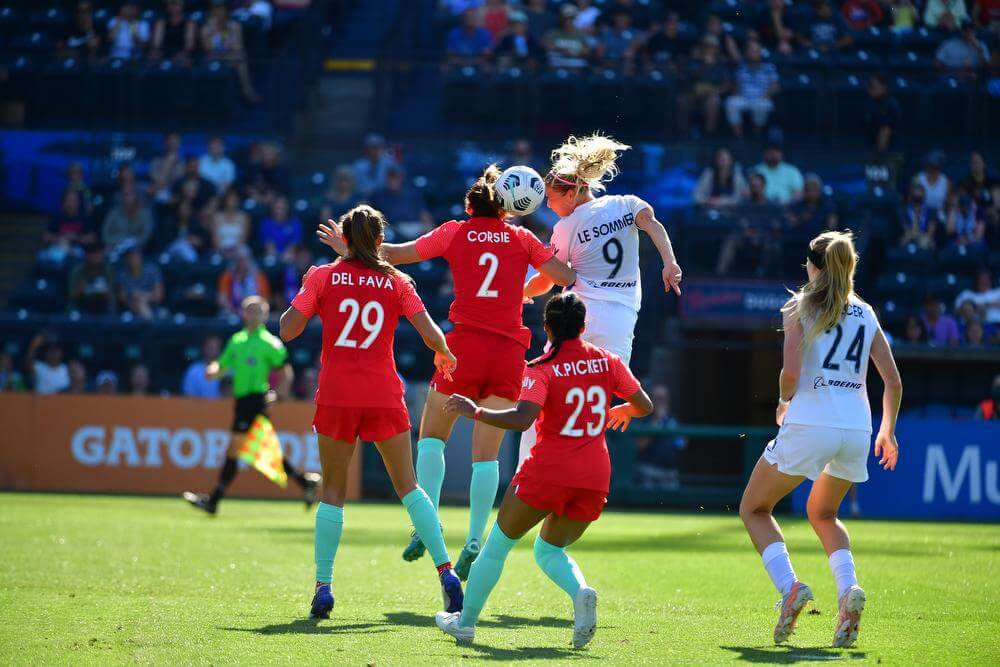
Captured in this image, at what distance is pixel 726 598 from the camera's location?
8891 mm

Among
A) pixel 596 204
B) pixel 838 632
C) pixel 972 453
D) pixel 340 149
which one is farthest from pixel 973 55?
pixel 838 632

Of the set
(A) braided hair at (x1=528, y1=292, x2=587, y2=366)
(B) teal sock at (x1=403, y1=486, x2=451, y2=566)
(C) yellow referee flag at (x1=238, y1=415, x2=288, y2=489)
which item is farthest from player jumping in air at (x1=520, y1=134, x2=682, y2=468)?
(C) yellow referee flag at (x1=238, y1=415, x2=288, y2=489)

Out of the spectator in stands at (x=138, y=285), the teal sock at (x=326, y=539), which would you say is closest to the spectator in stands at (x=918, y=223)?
the spectator in stands at (x=138, y=285)

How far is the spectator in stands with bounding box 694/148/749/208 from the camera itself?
19.5m

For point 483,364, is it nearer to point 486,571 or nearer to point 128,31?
point 486,571

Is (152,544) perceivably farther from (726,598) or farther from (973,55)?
(973,55)

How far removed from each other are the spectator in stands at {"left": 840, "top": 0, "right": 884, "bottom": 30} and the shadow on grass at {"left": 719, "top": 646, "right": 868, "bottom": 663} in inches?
670

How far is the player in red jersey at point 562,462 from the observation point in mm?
6570

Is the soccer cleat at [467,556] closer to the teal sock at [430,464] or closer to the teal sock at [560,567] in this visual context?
the teal sock at [430,464]

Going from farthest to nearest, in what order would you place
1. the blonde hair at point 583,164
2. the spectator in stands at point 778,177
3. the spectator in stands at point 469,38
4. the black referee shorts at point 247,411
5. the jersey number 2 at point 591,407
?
the spectator in stands at point 469,38 → the spectator in stands at point 778,177 → the black referee shorts at point 247,411 → the blonde hair at point 583,164 → the jersey number 2 at point 591,407

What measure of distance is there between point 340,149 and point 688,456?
848 cm

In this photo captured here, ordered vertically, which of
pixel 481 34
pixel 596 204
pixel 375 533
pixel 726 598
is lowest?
pixel 375 533

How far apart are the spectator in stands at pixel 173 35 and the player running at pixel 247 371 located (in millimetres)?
9183

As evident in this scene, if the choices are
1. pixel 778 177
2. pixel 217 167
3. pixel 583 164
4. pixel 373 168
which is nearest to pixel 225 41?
pixel 217 167
